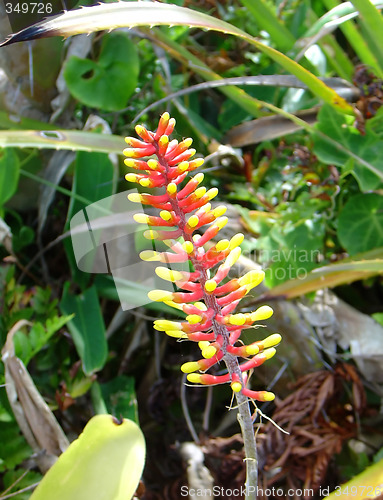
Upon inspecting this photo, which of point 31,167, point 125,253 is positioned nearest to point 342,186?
point 125,253

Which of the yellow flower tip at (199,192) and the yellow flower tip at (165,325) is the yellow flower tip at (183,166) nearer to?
the yellow flower tip at (199,192)


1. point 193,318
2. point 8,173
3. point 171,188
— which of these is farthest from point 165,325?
point 8,173

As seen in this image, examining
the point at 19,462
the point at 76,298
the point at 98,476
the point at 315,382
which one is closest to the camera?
the point at 98,476

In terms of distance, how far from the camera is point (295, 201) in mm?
1333

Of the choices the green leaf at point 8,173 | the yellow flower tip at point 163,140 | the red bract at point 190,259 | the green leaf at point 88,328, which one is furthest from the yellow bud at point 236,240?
the green leaf at point 8,173

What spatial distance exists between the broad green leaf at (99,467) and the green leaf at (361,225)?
66cm

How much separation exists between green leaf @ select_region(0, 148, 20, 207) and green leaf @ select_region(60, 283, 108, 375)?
0.28 m

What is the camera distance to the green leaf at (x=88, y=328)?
43.2 inches

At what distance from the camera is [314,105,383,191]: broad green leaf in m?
1.16

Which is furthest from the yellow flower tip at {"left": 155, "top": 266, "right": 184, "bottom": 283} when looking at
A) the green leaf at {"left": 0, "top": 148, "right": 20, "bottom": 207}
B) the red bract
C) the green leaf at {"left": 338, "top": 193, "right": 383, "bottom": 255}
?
the green leaf at {"left": 0, "top": 148, "right": 20, "bottom": 207}

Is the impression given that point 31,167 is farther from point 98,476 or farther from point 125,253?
point 98,476

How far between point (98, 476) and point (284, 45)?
1168mm

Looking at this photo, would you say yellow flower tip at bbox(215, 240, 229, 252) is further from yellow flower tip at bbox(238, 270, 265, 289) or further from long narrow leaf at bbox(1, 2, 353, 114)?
long narrow leaf at bbox(1, 2, 353, 114)

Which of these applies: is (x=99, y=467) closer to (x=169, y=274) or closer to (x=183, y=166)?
(x=169, y=274)
